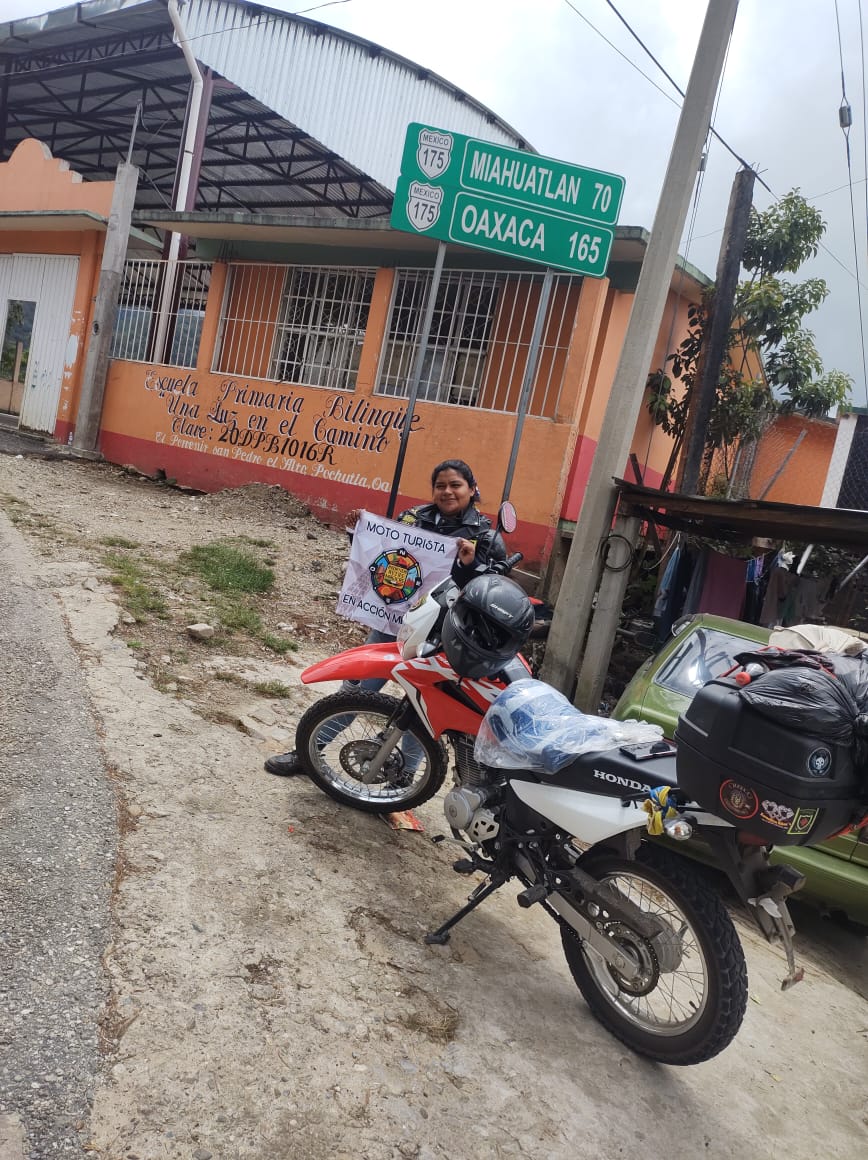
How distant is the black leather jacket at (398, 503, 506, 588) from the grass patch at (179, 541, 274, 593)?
3.10m

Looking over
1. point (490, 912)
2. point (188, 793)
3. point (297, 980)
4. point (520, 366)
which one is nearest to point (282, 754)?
point (188, 793)

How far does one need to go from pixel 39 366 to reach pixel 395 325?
8.20 m

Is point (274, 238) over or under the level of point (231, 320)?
over

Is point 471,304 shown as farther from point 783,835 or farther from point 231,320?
point 783,835

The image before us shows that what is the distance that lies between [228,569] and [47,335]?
1022 centimetres

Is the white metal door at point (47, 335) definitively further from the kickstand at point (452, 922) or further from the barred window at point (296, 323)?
the kickstand at point (452, 922)

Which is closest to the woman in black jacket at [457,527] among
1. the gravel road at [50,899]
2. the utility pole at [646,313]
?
the gravel road at [50,899]

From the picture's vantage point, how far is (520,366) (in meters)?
9.32

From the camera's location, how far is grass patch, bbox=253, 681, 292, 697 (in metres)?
4.72

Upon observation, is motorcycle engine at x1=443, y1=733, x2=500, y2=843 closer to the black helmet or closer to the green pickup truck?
the black helmet

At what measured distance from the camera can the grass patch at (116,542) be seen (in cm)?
712

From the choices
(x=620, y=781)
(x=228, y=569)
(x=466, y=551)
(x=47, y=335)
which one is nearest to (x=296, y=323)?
(x=228, y=569)

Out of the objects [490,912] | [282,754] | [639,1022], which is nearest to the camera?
[639,1022]

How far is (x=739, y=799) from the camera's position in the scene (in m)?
1.97
